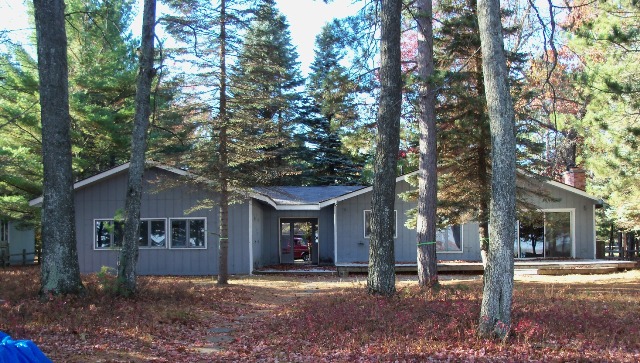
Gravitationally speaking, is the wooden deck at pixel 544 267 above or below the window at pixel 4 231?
below

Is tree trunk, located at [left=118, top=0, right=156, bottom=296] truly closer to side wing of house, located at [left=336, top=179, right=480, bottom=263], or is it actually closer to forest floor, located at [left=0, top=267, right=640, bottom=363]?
forest floor, located at [left=0, top=267, right=640, bottom=363]

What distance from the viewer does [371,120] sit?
1409 cm

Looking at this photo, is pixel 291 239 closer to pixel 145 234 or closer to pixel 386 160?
pixel 145 234

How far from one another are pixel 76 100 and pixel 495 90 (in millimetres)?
19738

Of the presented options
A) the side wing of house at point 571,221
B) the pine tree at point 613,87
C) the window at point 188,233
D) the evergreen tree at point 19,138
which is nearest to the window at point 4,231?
the evergreen tree at point 19,138

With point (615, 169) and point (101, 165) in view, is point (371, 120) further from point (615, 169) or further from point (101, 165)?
point (101, 165)

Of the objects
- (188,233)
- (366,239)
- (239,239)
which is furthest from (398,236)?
(188,233)

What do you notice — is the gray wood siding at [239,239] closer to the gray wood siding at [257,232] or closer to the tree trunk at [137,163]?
the gray wood siding at [257,232]

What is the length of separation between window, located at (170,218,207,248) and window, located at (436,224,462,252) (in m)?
9.42

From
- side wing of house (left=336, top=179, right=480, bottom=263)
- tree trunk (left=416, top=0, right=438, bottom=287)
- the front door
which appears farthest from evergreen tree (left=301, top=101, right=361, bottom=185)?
tree trunk (left=416, top=0, right=438, bottom=287)

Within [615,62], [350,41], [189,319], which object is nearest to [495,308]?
[189,319]

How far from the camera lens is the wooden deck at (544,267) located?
65.7ft

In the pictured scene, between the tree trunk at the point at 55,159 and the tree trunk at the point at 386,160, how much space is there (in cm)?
557

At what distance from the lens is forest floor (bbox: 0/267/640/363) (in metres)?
6.93
